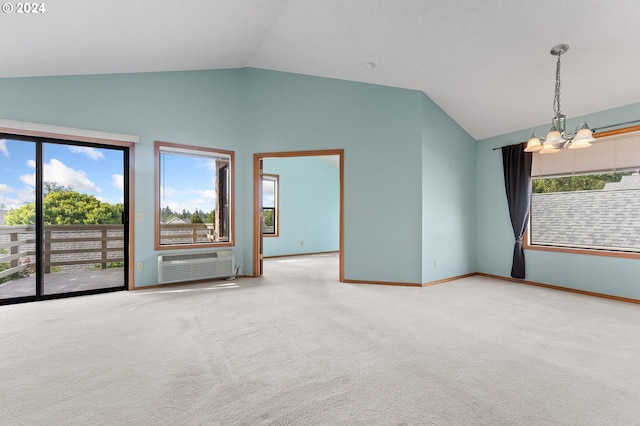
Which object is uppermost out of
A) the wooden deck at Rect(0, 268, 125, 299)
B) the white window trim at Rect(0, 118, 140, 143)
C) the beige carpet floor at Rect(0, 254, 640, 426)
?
the white window trim at Rect(0, 118, 140, 143)

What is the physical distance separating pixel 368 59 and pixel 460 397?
3.93 metres

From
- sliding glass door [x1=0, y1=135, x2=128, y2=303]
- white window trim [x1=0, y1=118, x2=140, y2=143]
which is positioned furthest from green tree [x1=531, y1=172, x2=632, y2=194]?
sliding glass door [x1=0, y1=135, x2=128, y2=303]

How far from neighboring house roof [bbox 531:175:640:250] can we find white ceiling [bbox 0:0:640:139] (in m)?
1.15

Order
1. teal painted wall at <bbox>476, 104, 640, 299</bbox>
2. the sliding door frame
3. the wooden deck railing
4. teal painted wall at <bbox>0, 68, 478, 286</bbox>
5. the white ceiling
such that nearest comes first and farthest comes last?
1. the white ceiling
2. the sliding door frame
3. the wooden deck railing
4. teal painted wall at <bbox>476, 104, 640, 299</bbox>
5. teal painted wall at <bbox>0, 68, 478, 286</bbox>

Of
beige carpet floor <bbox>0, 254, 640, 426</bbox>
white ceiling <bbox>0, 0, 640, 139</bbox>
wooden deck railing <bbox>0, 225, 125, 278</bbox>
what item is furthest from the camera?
wooden deck railing <bbox>0, 225, 125, 278</bbox>

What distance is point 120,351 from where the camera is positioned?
7.56ft

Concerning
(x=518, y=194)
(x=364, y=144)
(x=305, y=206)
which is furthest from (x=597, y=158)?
(x=305, y=206)

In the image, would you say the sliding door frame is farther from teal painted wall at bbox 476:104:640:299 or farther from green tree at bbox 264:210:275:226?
teal painted wall at bbox 476:104:640:299

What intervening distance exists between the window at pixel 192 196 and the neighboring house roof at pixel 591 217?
16.8 feet

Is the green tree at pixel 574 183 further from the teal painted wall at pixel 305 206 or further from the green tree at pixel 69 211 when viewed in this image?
the green tree at pixel 69 211

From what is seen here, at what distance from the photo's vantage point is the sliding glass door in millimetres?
3648

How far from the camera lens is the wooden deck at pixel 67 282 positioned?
12.3 ft

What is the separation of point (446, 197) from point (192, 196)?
4.22 metres

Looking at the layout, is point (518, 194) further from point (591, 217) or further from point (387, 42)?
point (387, 42)
